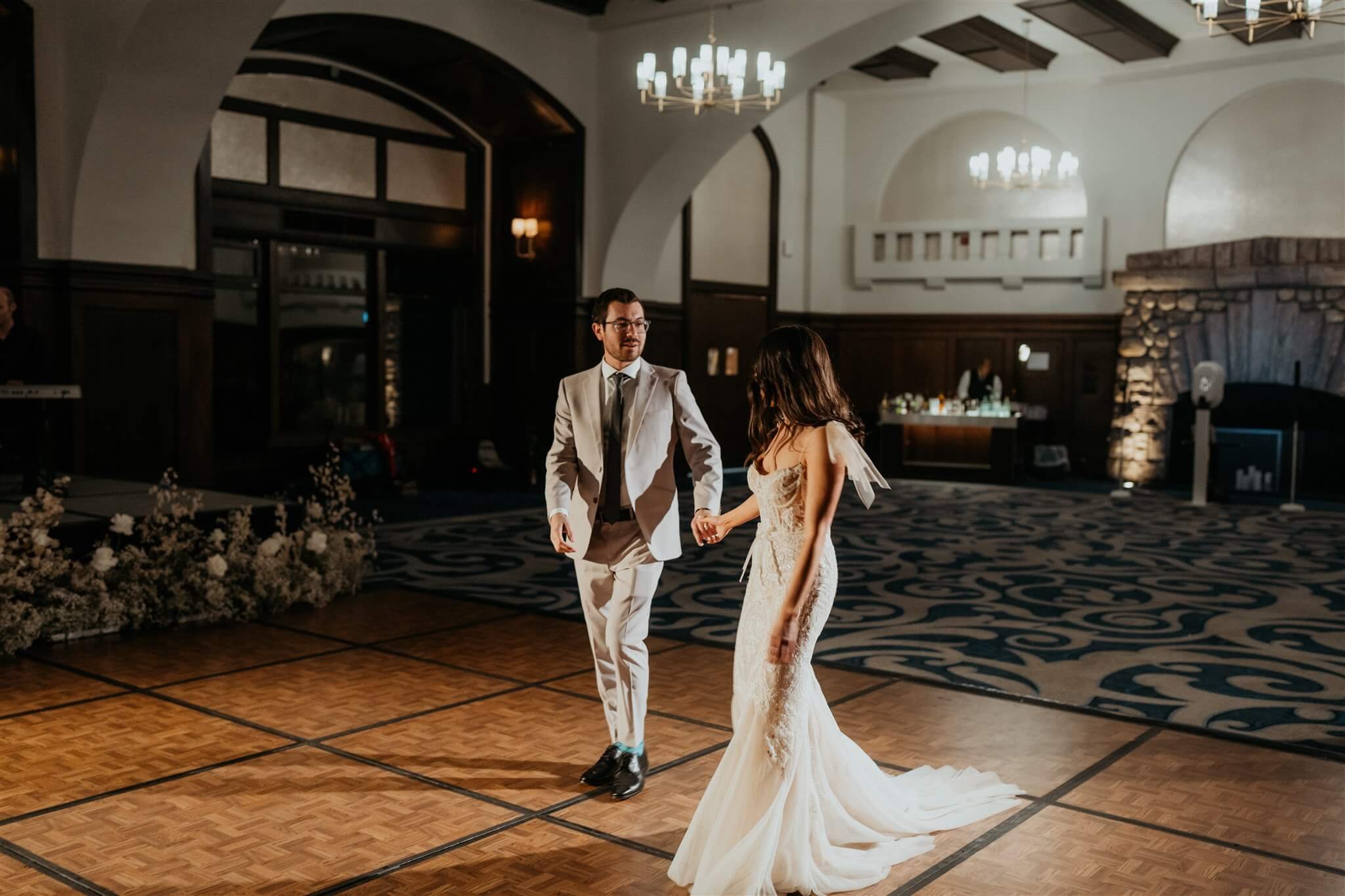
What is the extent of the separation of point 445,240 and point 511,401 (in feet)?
5.45

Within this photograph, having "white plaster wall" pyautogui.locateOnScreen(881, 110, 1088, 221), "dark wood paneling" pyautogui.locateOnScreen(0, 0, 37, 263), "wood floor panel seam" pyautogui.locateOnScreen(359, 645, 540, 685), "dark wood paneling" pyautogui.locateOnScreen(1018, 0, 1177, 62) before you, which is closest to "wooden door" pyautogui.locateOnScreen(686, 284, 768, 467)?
"white plaster wall" pyautogui.locateOnScreen(881, 110, 1088, 221)

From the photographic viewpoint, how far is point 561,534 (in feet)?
11.4

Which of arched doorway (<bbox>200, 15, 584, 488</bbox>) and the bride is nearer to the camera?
the bride

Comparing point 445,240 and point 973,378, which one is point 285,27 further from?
point 973,378

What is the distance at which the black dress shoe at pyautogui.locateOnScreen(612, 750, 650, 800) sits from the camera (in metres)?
3.61

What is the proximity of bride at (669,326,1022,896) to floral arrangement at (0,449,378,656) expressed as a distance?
11.8 ft

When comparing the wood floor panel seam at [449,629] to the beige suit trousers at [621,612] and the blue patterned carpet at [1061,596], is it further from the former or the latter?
the beige suit trousers at [621,612]

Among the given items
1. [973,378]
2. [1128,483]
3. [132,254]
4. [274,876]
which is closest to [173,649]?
[274,876]

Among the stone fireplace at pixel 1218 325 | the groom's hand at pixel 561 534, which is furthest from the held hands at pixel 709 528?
the stone fireplace at pixel 1218 325

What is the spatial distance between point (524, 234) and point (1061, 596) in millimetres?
6827

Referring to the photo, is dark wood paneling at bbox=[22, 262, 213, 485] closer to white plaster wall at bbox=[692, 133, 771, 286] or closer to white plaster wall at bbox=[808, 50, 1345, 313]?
white plaster wall at bbox=[692, 133, 771, 286]

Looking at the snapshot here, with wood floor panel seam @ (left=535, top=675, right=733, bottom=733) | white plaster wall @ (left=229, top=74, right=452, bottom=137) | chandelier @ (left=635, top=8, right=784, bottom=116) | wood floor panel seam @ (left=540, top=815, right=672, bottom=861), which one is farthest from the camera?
white plaster wall @ (left=229, top=74, right=452, bottom=137)

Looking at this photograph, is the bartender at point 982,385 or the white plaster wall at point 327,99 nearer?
the white plaster wall at point 327,99

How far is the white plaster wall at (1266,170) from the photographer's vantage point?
1246 centimetres
